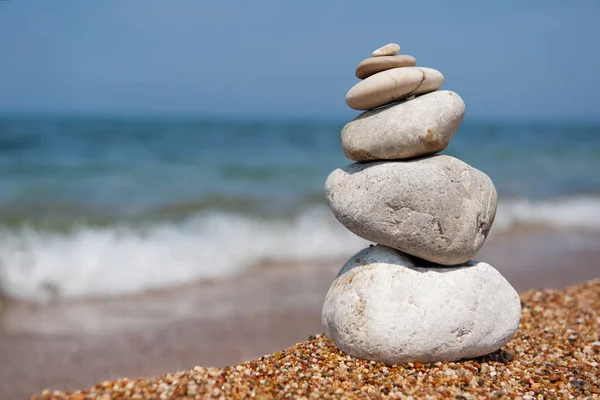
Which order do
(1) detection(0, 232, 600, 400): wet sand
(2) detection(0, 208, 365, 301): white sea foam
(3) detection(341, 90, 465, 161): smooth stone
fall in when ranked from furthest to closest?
(2) detection(0, 208, 365, 301): white sea foam
(1) detection(0, 232, 600, 400): wet sand
(3) detection(341, 90, 465, 161): smooth stone

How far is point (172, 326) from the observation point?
6.67m

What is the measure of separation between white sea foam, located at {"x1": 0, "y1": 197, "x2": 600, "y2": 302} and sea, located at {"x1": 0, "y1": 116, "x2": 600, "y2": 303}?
1.1 inches

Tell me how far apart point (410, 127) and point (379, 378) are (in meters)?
2.01

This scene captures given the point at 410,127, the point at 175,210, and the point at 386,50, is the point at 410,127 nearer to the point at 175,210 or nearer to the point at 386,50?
the point at 386,50

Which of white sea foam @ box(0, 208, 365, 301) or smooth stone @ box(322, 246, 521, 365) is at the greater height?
white sea foam @ box(0, 208, 365, 301)

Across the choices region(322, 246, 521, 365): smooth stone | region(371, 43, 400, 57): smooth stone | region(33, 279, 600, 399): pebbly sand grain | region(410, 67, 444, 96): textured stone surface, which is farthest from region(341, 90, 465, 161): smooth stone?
region(33, 279, 600, 399): pebbly sand grain

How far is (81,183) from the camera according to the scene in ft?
51.1

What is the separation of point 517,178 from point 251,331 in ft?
49.0

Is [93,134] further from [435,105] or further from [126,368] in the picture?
[435,105]

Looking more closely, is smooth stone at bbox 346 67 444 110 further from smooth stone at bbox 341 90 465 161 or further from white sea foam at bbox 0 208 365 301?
white sea foam at bbox 0 208 365 301

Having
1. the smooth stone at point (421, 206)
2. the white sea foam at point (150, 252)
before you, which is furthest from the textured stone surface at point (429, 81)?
the white sea foam at point (150, 252)

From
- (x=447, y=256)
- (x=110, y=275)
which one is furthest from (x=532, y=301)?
(x=110, y=275)

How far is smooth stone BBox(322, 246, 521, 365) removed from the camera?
14.1 ft

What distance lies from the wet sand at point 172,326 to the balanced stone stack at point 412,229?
201 centimetres
